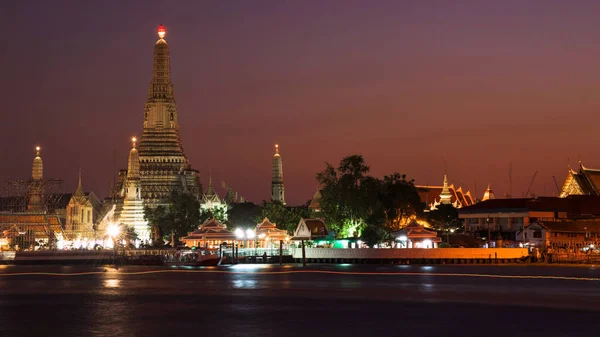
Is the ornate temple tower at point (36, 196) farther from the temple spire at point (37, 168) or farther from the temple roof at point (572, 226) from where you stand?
the temple roof at point (572, 226)

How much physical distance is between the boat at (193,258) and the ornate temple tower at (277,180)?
47.9 meters

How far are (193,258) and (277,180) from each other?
51.2 m

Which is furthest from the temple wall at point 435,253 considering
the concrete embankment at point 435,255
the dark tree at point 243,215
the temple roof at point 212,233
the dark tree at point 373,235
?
the dark tree at point 243,215

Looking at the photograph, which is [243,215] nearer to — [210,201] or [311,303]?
[210,201]

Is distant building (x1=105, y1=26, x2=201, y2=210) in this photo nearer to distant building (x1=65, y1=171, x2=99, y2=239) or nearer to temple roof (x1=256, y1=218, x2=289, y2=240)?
distant building (x1=65, y1=171, x2=99, y2=239)

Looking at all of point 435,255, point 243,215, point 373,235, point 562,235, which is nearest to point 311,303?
point 435,255

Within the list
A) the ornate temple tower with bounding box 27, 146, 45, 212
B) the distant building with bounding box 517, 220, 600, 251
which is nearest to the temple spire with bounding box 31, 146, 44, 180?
the ornate temple tower with bounding box 27, 146, 45, 212

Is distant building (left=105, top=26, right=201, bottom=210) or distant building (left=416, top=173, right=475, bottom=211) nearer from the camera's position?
distant building (left=105, top=26, right=201, bottom=210)

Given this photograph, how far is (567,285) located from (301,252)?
37.2m

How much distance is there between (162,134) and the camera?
130500mm

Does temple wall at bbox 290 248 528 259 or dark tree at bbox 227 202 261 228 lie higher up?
dark tree at bbox 227 202 261 228

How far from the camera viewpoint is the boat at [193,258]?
9269 cm

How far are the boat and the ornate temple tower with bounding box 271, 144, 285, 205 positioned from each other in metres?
47.9

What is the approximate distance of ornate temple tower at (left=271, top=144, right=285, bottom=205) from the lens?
143 meters
